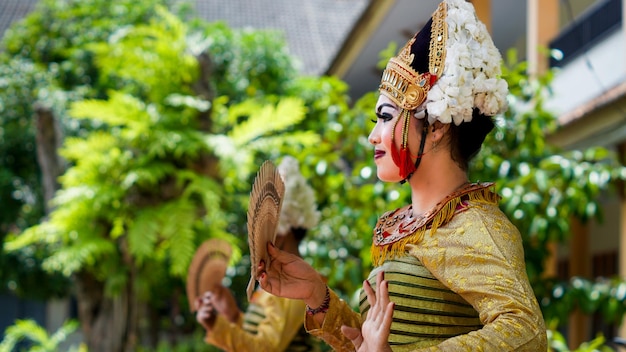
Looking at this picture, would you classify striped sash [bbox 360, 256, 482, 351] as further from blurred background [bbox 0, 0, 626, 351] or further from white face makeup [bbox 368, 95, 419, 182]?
blurred background [bbox 0, 0, 626, 351]

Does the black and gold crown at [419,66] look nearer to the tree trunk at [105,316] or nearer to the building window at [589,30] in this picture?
the building window at [589,30]

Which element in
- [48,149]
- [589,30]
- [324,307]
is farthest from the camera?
[48,149]

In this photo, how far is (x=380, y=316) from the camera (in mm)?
1701

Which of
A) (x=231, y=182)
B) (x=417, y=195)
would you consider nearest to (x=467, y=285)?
(x=417, y=195)

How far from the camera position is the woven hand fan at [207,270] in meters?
3.45

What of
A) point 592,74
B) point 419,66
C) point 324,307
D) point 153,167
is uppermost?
point 419,66

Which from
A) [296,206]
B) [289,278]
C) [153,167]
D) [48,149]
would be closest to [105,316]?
[48,149]

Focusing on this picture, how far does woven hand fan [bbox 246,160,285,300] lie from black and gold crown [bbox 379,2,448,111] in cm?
32

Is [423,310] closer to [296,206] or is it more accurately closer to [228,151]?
[296,206]

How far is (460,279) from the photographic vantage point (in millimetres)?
1740

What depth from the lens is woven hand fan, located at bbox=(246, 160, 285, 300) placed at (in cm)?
180

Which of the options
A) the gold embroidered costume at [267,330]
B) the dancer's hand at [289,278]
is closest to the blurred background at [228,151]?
the dancer's hand at [289,278]

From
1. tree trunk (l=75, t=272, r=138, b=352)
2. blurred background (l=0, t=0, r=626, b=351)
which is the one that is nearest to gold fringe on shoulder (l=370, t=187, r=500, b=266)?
blurred background (l=0, t=0, r=626, b=351)

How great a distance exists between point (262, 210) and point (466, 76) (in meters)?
0.51
